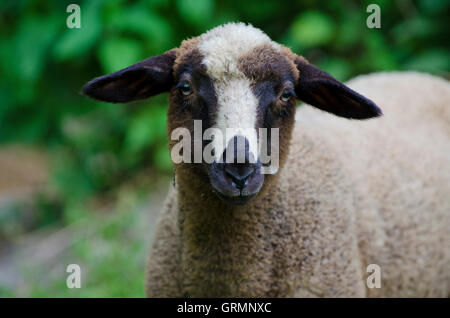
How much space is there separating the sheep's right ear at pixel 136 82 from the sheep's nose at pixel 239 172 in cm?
71

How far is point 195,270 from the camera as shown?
3.22 meters

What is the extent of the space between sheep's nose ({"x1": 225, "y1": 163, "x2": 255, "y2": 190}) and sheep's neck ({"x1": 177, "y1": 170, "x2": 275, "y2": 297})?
41cm

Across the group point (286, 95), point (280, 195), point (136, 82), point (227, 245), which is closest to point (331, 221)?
point (280, 195)

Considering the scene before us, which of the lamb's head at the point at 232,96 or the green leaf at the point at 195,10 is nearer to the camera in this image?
the lamb's head at the point at 232,96

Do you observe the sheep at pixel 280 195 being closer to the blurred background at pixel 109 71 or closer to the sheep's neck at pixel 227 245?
the sheep's neck at pixel 227 245

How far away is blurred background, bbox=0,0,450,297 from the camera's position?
598 centimetres

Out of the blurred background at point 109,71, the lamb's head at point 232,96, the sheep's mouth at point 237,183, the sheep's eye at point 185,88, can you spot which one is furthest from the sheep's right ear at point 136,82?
the blurred background at point 109,71

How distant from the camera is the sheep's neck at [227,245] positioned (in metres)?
3.14

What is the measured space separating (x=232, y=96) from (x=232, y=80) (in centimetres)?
9

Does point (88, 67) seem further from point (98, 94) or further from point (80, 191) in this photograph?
point (98, 94)

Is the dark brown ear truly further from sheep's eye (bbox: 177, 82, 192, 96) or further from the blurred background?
the blurred background

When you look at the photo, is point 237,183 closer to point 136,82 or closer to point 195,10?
point 136,82

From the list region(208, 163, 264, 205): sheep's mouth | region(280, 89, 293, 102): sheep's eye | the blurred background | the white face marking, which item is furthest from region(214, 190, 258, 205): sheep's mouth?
the blurred background

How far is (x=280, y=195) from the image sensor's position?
329cm
